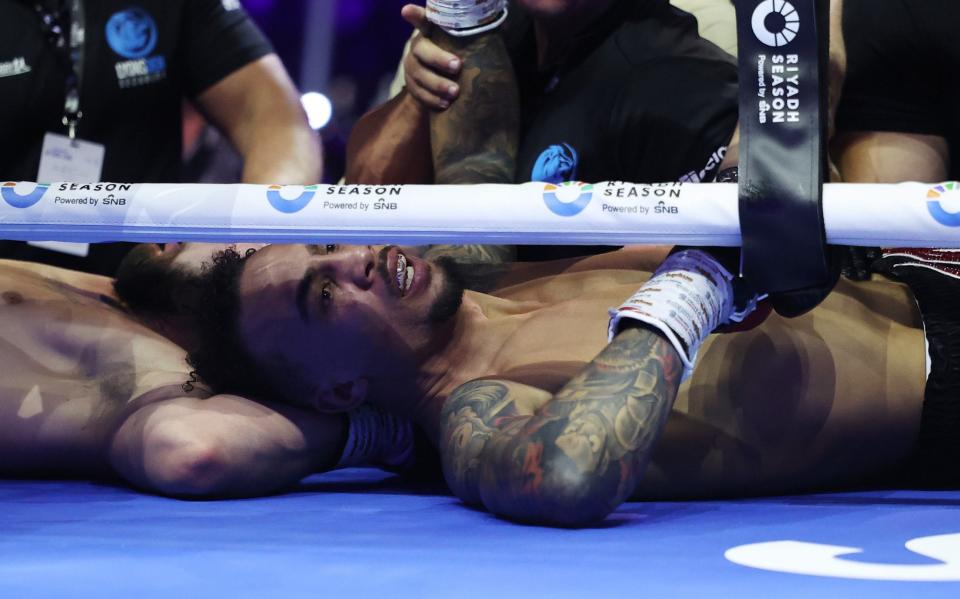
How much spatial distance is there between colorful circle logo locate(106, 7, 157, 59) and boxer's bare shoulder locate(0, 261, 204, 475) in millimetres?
769

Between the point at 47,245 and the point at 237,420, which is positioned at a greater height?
the point at 47,245

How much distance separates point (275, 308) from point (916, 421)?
35.1 inches

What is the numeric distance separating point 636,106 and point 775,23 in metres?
0.66

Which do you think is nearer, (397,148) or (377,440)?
(377,440)

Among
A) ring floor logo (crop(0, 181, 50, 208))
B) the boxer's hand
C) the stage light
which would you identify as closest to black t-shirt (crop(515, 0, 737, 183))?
the boxer's hand

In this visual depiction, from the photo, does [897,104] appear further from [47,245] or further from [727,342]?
[47,245]

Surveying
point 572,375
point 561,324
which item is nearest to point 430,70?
point 561,324

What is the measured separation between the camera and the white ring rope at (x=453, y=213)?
1287mm

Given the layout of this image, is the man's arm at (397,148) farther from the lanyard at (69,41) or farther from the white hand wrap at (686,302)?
the white hand wrap at (686,302)

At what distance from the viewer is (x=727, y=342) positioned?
1.58 metres

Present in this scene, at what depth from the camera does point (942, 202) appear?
1.27 m

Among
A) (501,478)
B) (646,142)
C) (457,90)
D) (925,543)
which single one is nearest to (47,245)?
(457,90)

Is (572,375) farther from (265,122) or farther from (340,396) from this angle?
(265,122)

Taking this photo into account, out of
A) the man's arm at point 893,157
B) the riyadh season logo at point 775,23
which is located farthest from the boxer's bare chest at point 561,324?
the man's arm at point 893,157
